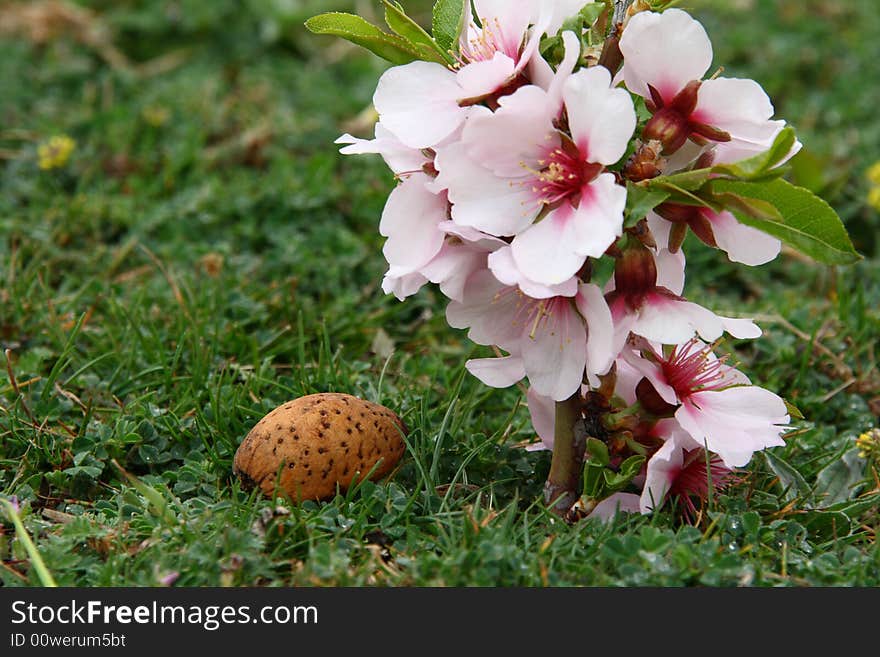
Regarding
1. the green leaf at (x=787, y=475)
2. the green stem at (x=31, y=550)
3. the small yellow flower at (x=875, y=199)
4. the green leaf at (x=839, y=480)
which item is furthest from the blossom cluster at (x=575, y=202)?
the small yellow flower at (x=875, y=199)

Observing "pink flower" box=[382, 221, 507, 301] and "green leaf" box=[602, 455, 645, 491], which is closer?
"pink flower" box=[382, 221, 507, 301]

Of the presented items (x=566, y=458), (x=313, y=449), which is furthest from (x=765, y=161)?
(x=313, y=449)

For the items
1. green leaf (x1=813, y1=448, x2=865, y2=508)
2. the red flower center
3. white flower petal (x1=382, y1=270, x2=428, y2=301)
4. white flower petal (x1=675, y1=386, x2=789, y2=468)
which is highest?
white flower petal (x1=382, y1=270, x2=428, y2=301)

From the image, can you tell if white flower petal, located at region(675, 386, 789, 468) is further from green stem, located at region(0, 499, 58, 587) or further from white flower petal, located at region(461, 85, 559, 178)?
green stem, located at region(0, 499, 58, 587)

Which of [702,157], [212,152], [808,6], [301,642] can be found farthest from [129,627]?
[808,6]

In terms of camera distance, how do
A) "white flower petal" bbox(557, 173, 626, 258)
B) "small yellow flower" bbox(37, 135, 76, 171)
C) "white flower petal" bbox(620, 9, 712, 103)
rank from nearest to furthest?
"white flower petal" bbox(557, 173, 626, 258), "white flower petal" bbox(620, 9, 712, 103), "small yellow flower" bbox(37, 135, 76, 171)

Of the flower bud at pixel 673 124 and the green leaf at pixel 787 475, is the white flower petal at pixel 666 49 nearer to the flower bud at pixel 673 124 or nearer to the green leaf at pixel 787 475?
the flower bud at pixel 673 124

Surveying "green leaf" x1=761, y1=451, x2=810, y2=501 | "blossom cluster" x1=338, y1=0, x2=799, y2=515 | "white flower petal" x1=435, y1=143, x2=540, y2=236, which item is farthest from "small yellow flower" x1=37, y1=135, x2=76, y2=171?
"green leaf" x1=761, y1=451, x2=810, y2=501
